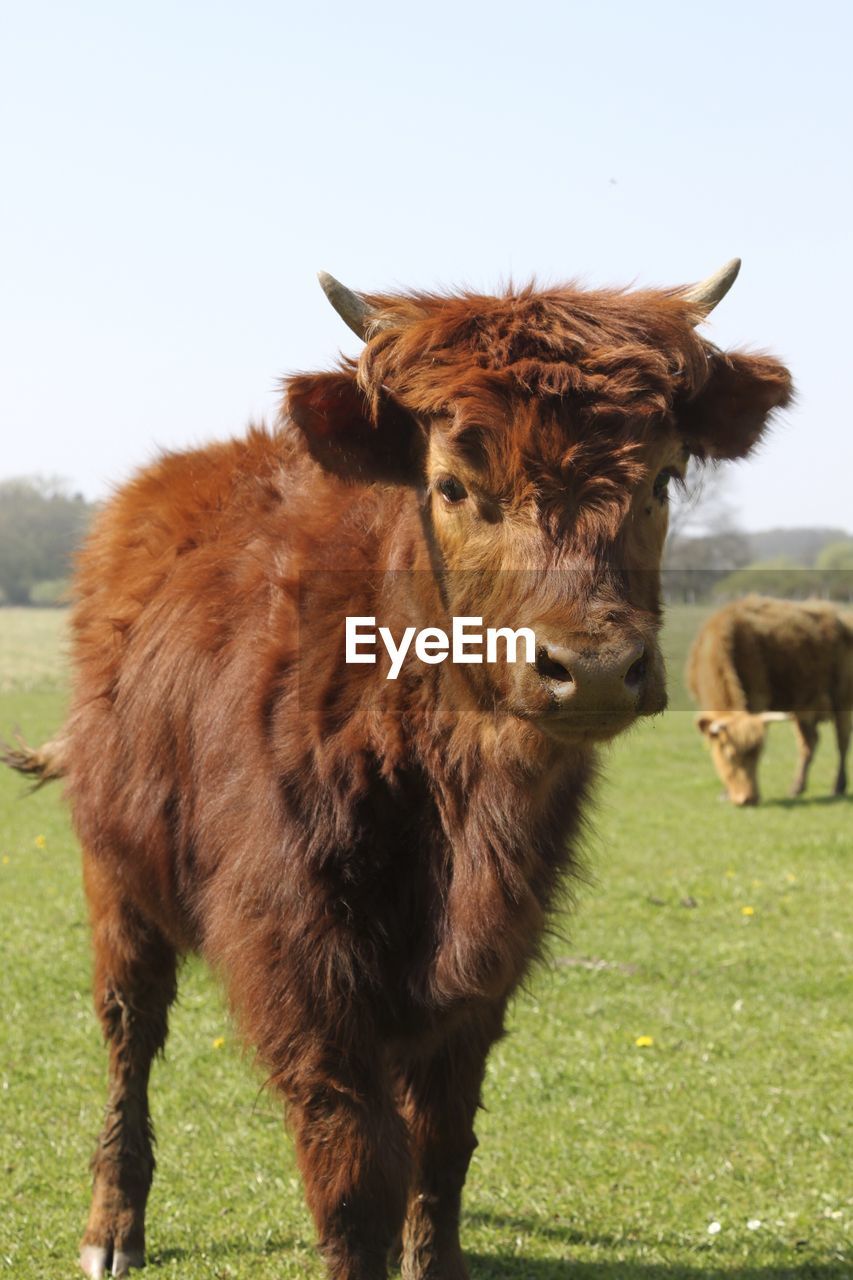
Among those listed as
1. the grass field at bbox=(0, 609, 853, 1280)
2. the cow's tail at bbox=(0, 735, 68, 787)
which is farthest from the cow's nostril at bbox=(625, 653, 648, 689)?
the cow's tail at bbox=(0, 735, 68, 787)

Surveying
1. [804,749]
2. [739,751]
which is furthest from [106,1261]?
[804,749]

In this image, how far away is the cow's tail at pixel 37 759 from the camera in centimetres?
562

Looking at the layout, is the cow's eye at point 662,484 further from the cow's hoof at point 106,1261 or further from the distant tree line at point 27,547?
the distant tree line at point 27,547

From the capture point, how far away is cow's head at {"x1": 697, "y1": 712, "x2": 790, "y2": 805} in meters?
16.3

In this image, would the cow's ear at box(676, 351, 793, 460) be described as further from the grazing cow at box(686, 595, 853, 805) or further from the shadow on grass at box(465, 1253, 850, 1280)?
the grazing cow at box(686, 595, 853, 805)

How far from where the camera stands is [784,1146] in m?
5.65

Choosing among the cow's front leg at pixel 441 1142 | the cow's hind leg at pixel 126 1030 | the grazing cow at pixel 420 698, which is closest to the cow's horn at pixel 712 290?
the grazing cow at pixel 420 698

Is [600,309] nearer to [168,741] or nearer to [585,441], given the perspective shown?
[585,441]

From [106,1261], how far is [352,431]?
292 cm

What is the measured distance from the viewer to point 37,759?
590 cm

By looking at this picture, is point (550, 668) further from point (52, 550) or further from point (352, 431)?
point (52, 550)

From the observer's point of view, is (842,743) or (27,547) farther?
(27,547)

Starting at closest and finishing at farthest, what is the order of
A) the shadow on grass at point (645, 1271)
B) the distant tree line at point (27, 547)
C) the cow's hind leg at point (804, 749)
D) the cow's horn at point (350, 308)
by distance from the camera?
the cow's horn at point (350, 308), the shadow on grass at point (645, 1271), the cow's hind leg at point (804, 749), the distant tree line at point (27, 547)

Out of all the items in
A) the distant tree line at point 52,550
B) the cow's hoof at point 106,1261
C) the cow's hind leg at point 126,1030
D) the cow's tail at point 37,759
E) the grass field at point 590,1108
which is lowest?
the distant tree line at point 52,550
